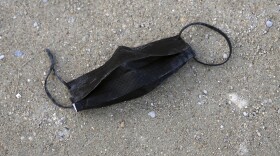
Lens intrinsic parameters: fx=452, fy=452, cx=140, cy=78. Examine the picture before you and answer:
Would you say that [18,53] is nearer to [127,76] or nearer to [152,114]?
[127,76]

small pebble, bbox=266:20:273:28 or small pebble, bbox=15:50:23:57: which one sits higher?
small pebble, bbox=15:50:23:57

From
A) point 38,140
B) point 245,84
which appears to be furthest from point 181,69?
point 38,140

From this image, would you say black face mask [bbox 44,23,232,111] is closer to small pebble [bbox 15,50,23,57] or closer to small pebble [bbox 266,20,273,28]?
small pebble [bbox 15,50,23,57]

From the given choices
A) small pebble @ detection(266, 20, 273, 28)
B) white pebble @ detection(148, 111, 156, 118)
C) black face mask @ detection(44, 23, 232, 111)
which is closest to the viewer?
black face mask @ detection(44, 23, 232, 111)

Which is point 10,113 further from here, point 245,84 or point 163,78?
point 245,84

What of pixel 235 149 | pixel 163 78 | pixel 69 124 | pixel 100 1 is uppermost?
pixel 100 1

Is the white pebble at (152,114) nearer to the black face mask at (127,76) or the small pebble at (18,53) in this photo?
the black face mask at (127,76)

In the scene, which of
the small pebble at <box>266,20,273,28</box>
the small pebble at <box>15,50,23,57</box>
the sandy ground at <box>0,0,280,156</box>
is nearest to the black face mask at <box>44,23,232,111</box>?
the sandy ground at <box>0,0,280,156</box>
